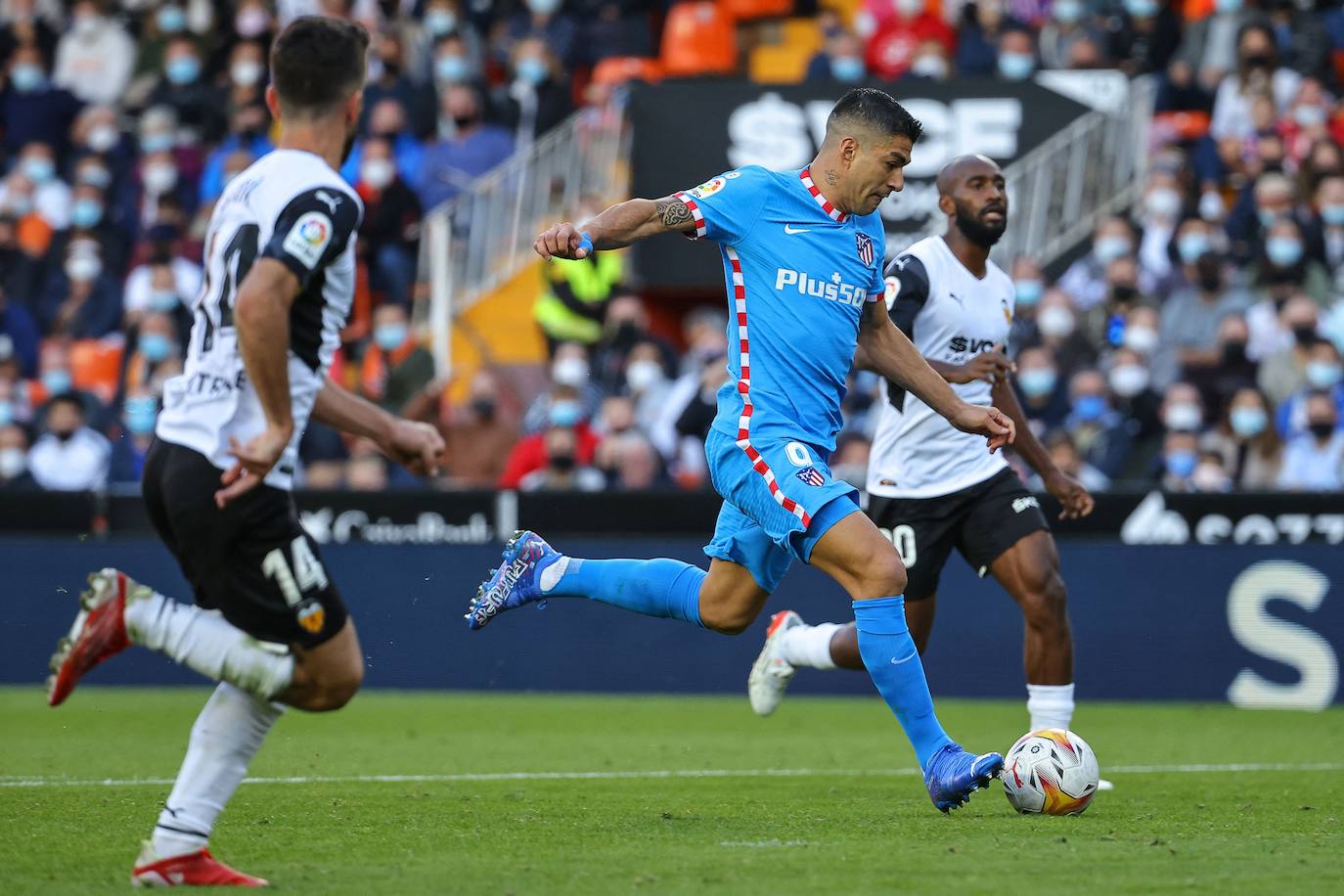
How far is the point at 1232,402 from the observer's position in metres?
16.1

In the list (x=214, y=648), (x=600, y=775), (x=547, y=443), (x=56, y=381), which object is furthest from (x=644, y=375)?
(x=214, y=648)

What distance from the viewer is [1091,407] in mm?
16406

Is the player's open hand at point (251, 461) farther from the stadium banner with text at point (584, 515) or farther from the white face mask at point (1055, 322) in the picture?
the white face mask at point (1055, 322)

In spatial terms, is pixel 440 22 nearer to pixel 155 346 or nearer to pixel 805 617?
pixel 155 346

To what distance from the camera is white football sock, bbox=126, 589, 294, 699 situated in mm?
5824

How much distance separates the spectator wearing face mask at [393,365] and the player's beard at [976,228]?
959 cm

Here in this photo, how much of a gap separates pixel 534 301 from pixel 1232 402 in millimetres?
7361

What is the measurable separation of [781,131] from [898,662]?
1264 centimetres

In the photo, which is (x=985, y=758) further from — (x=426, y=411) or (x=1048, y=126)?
(x=1048, y=126)

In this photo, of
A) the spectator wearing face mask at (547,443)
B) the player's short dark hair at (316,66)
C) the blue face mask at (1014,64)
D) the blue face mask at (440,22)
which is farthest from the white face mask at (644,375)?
the player's short dark hair at (316,66)

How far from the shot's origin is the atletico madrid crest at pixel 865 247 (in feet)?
25.3

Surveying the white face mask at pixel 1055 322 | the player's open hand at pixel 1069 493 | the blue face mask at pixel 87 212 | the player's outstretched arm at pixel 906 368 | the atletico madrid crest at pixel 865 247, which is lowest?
the blue face mask at pixel 87 212

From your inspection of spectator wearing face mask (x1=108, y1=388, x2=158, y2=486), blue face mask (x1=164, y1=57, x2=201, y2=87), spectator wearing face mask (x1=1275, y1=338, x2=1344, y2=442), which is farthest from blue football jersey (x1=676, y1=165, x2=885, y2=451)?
blue face mask (x1=164, y1=57, x2=201, y2=87)

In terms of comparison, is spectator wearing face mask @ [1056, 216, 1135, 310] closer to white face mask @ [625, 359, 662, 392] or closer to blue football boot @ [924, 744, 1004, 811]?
white face mask @ [625, 359, 662, 392]
